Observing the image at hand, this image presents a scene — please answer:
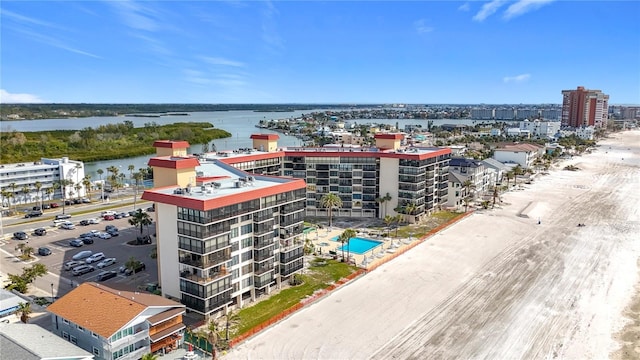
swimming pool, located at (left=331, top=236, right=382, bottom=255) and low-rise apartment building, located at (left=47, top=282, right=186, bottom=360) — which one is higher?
low-rise apartment building, located at (left=47, top=282, right=186, bottom=360)

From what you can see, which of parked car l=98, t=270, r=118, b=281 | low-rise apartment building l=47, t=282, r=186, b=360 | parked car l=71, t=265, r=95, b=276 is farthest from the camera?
parked car l=71, t=265, r=95, b=276

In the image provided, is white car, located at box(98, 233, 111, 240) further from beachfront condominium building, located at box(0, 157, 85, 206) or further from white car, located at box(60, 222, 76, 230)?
beachfront condominium building, located at box(0, 157, 85, 206)

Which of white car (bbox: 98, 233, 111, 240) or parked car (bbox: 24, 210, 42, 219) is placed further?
parked car (bbox: 24, 210, 42, 219)

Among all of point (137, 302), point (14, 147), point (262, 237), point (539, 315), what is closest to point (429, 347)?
point (539, 315)

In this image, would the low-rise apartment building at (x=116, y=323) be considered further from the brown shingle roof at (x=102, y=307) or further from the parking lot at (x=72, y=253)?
the parking lot at (x=72, y=253)

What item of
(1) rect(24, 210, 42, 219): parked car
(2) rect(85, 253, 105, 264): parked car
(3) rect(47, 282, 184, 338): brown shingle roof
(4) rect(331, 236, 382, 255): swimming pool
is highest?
(3) rect(47, 282, 184, 338): brown shingle roof

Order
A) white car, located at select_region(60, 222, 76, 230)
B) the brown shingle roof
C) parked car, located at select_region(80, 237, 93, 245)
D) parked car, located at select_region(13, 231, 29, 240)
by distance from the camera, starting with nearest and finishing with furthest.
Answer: the brown shingle roof
parked car, located at select_region(80, 237, 93, 245)
parked car, located at select_region(13, 231, 29, 240)
white car, located at select_region(60, 222, 76, 230)

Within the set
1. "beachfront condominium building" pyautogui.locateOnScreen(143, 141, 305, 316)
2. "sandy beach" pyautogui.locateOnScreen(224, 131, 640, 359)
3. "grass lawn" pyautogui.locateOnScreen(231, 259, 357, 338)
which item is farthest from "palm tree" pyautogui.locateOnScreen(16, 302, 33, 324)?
"sandy beach" pyautogui.locateOnScreen(224, 131, 640, 359)
